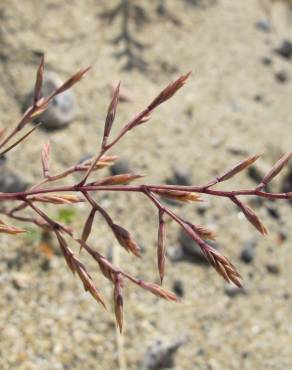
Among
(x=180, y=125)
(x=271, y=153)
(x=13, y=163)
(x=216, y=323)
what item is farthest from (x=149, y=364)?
(x=271, y=153)

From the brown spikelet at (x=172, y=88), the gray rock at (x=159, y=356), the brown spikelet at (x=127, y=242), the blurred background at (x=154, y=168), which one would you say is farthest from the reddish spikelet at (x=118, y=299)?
the gray rock at (x=159, y=356)

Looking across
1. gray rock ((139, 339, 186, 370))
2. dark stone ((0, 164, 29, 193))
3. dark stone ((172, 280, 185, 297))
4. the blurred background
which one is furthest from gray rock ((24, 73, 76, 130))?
gray rock ((139, 339, 186, 370))

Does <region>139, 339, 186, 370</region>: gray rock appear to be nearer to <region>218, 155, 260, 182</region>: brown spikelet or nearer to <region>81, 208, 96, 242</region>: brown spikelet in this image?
<region>81, 208, 96, 242</region>: brown spikelet

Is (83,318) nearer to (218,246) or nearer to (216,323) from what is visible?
(216,323)

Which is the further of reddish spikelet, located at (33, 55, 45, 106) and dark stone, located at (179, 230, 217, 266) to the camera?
dark stone, located at (179, 230, 217, 266)

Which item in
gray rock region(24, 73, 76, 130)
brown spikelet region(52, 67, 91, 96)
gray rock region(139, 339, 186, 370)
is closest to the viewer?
brown spikelet region(52, 67, 91, 96)

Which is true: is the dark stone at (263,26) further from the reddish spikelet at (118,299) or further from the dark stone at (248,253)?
the reddish spikelet at (118,299)
